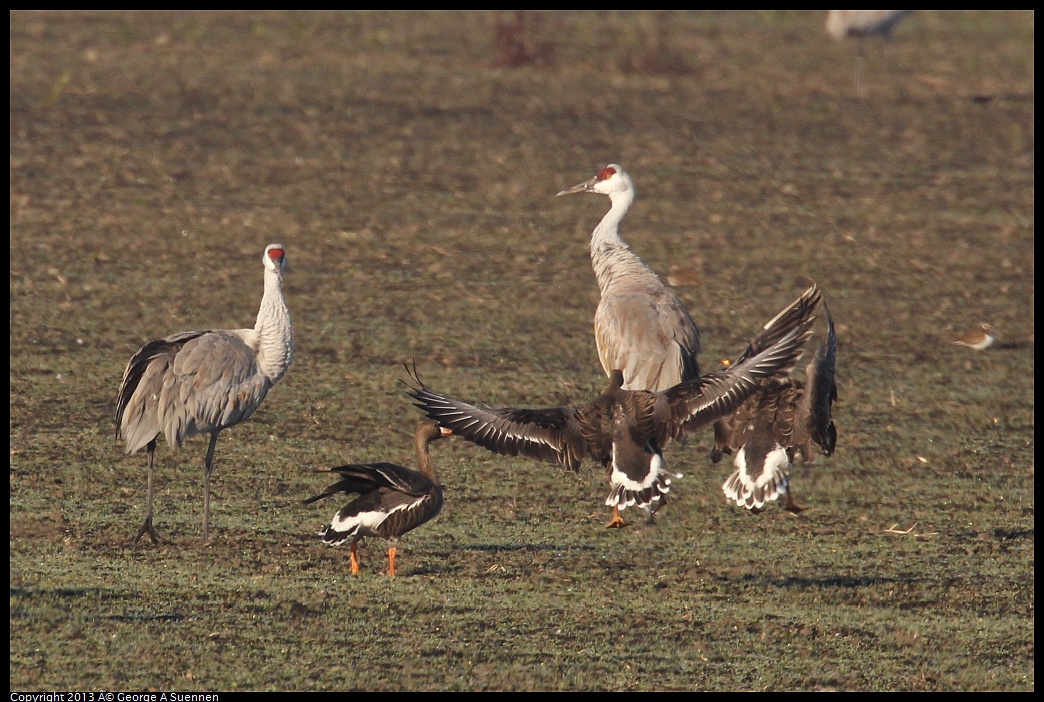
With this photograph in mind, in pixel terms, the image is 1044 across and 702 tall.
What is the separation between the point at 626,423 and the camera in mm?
8820

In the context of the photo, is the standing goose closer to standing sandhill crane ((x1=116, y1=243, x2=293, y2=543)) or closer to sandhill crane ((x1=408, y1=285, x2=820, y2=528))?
sandhill crane ((x1=408, y1=285, x2=820, y2=528))

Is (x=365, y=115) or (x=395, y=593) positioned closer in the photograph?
(x=395, y=593)

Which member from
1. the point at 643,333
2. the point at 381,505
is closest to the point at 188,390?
the point at 381,505

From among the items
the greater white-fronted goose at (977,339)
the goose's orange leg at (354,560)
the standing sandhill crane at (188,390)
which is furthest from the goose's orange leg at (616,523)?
the greater white-fronted goose at (977,339)

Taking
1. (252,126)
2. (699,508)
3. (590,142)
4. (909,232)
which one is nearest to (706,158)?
(590,142)

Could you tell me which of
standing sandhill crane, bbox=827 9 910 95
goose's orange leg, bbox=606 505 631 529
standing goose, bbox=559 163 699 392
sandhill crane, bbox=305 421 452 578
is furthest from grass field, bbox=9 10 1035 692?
standing goose, bbox=559 163 699 392

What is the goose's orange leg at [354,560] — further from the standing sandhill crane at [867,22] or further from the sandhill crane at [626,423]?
the standing sandhill crane at [867,22]

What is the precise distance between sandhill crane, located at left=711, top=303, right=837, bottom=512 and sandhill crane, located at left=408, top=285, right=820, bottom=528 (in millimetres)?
271

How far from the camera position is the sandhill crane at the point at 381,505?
8109 millimetres

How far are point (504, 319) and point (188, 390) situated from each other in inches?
175

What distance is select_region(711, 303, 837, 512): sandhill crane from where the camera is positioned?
29.5ft

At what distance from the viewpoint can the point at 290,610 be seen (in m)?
7.63
